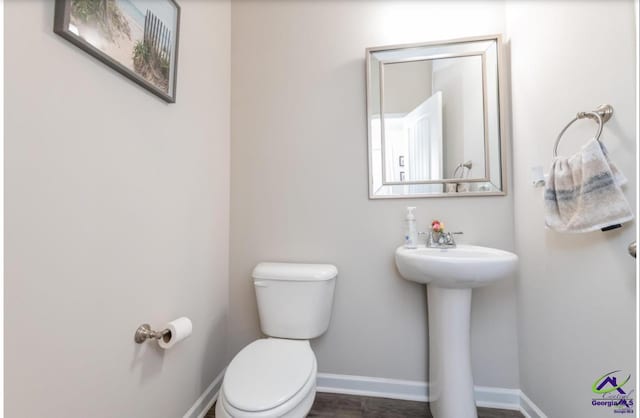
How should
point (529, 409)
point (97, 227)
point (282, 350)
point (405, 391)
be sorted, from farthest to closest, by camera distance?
point (405, 391) < point (529, 409) < point (282, 350) < point (97, 227)

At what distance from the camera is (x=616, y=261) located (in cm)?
80

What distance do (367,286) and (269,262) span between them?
54 centimetres

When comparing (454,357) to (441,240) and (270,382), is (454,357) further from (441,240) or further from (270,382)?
(270,382)

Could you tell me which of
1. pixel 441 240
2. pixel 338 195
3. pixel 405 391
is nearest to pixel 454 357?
pixel 405 391

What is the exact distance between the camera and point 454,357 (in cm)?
115

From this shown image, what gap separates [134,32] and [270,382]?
1243mm

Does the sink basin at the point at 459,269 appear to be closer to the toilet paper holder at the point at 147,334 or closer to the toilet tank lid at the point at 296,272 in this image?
the toilet tank lid at the point at 296,272

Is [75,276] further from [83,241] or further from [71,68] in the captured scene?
[71,68]

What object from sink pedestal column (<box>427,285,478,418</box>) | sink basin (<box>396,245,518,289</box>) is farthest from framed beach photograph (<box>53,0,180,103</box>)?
sink pedestal column (<box>427,285,478,418</box>)

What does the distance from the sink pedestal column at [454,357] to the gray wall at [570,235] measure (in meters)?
0.31

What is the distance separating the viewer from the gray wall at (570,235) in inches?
30.6

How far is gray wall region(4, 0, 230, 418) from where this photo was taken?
0.60 metres

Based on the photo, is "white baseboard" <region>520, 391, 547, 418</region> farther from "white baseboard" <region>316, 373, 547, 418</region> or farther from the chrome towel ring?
the chrome towel ring

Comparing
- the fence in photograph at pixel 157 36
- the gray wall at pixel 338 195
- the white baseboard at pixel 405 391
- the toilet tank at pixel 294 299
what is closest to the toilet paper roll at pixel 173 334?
the toilet tank at pixel 294 299
